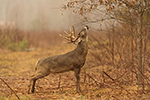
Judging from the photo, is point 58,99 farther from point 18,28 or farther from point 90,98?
point 18,28

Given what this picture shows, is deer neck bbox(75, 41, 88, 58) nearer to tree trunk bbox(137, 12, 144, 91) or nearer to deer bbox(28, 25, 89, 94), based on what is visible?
deer bbox(28, 25, 89, 94)

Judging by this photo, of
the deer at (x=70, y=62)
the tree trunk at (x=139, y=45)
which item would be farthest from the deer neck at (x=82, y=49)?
the tree trunk at (x=139, y=45)

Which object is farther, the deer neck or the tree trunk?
the deer neck

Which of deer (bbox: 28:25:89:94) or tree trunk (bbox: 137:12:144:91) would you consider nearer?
tree trunk (bbox: 137:12:144:91)

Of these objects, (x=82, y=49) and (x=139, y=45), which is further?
(x=82, y=49)

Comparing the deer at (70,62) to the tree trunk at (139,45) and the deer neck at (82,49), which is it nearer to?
the deer neck at (82,49)

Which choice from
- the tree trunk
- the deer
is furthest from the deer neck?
the tree trunk

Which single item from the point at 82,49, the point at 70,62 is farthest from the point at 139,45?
the point at 70,62

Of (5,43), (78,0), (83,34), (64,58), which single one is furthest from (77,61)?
(5,43)

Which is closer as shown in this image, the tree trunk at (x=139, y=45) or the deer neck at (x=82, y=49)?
the tree trunk at (x=139, y=45)

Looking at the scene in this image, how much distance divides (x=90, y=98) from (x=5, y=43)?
45.8 feet

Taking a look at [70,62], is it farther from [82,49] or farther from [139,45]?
[139,45]

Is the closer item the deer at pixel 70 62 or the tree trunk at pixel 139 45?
the tree trunk at pixel 139 45

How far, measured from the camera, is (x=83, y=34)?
4648mm
